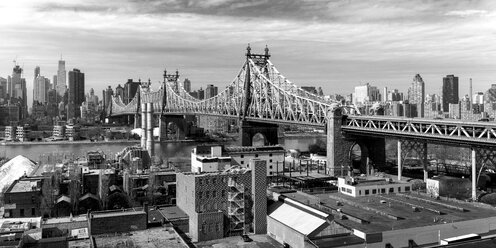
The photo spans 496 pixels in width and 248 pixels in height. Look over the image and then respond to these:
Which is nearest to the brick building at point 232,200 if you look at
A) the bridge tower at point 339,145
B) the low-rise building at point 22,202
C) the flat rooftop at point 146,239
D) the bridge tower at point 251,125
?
the flat rooftop at point 146,239

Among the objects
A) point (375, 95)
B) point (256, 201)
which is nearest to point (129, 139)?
point (375, 95)

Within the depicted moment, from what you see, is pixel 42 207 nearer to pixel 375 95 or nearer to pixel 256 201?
pixel 256 201

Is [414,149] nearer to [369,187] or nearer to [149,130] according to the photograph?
[369,187]

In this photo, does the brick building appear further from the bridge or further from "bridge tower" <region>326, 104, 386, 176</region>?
"bridge tower" <region>326, 104, 386, 176</region>

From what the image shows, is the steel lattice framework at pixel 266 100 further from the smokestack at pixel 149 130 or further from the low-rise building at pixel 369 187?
the low-rise building at pixel 369 187

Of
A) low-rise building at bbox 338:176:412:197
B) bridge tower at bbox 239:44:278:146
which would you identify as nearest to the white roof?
low-rise building at bbox 338:176:412:197

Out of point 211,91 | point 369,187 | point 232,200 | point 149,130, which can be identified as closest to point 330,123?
point 369,187
